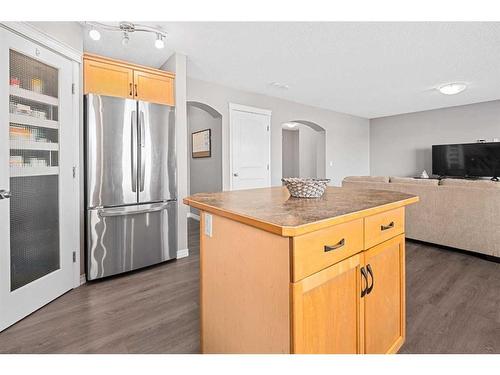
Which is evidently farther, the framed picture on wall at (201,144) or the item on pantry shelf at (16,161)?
the framed picture on wall at (201,144)

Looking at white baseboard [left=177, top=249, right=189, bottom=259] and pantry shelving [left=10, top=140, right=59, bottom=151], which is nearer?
pantry shelving [left=10, top=140, right=59, bottom=151]

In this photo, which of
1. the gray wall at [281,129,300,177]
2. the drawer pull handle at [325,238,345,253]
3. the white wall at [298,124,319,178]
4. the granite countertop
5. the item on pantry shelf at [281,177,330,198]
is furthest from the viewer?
the gray wall at [281,129,300,177]

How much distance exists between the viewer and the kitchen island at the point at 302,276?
3.10ft

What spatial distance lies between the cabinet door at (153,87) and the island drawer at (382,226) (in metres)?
2.58

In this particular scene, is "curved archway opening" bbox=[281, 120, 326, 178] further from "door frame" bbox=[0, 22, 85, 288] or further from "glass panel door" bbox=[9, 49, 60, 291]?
"glass panel door" bbox=[9, 49, 60, 291]

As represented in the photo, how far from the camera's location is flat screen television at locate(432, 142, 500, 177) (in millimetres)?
5543

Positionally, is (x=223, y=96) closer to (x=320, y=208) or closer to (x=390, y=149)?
(x=320, y=208)


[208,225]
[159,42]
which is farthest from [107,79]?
[208,225]

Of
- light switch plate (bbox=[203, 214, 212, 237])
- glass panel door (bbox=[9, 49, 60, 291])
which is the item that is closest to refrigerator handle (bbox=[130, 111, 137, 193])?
glass panel door (bbox=[9, 49, 60, 291])

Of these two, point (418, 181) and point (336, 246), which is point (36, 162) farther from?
point (418, 181)

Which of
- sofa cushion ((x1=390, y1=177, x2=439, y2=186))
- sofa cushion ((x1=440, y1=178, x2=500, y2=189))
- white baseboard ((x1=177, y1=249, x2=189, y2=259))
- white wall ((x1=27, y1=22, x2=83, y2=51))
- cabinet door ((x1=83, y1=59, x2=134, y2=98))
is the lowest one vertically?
white baseboard ((x1=177, y1=249, x2=189, y2=259))

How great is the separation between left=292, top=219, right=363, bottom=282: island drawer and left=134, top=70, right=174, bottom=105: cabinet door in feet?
8.52

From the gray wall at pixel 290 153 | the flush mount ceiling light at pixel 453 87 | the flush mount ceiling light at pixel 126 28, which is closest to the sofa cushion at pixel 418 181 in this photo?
the flush mount ceiling light at pixel 453 87

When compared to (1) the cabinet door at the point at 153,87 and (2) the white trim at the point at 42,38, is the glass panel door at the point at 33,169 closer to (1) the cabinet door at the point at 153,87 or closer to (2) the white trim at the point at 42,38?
(2) the white trim at the point at 42,38
